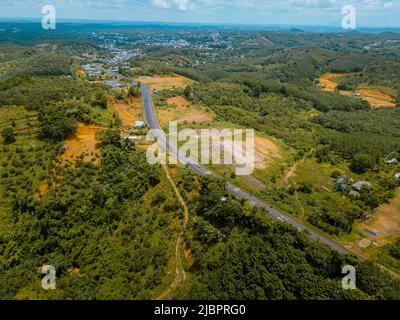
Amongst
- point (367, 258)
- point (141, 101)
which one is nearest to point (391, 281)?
point (367, 258)


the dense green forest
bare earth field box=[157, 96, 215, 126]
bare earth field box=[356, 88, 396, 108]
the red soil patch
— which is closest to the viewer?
the dense green forest

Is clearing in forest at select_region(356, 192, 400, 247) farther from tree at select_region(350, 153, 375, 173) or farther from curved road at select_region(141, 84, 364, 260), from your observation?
tree at select_region(350, 153, 375, 173)

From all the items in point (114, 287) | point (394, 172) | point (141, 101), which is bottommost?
point (114, 287)

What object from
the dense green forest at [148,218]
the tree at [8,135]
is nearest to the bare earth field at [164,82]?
the dense green forest at [148,218]

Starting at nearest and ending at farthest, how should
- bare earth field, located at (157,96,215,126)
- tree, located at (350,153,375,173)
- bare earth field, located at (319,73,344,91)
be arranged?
tree, located at (350,153,375,173), bare earth field, located at (157,96,215,126), bare earth field, located at (319,73,344,91)

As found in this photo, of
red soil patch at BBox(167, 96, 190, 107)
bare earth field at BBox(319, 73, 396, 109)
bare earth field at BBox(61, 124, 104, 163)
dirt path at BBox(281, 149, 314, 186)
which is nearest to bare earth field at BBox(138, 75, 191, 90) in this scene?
red soil patch at BBox(167, 96, 190, 107)

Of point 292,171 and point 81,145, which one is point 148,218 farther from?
point 292,171

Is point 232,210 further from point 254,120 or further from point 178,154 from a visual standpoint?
point 254,120

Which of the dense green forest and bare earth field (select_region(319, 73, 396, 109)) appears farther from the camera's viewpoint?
bare earth field (select_region(319, 73, 396, 109))

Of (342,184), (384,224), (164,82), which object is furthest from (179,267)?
(164,82)

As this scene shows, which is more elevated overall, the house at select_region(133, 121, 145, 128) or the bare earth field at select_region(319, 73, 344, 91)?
the bare earth field at select_region(319, 73, 344, 91)
